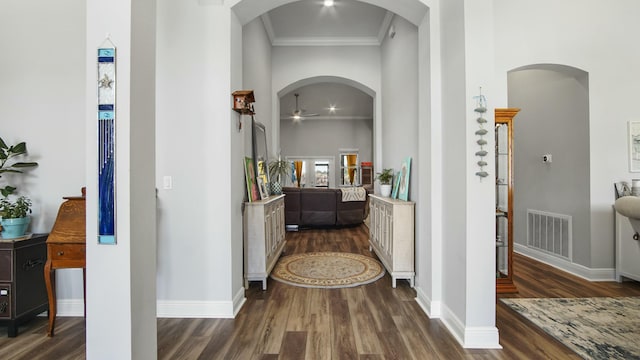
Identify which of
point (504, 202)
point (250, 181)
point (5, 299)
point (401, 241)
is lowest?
point (5, 299)

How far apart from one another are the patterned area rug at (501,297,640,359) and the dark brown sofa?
4191 mm

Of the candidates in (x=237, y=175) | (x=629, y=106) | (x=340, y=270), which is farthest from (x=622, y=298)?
(x=237, y=175)

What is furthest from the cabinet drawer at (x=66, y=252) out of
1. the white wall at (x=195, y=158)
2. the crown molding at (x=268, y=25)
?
the crown molding at (x=268, y=25)

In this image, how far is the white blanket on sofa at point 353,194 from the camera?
6883 mm

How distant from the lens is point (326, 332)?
2.39 m

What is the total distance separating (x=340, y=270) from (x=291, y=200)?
10.0 feet

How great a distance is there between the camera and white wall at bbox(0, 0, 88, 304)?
109 inches

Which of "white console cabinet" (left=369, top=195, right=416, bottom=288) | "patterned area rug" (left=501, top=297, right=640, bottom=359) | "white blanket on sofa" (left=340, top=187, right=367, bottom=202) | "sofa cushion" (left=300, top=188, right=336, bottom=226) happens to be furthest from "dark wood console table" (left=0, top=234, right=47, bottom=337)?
"white blanket on sofa" (left=340, top=187, right=367, bottom=202)

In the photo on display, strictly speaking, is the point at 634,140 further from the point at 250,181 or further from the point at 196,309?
the point at 196,309

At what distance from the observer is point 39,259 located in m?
2.60

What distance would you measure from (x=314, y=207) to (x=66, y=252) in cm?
487

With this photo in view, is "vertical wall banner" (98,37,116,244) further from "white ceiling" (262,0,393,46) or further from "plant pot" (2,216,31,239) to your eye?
"white ceiling" (262,0,393,46)

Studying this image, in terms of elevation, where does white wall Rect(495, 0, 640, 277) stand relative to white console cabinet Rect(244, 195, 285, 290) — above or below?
above

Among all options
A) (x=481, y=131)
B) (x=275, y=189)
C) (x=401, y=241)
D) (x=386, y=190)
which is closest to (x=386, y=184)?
(x=386, y=190)
